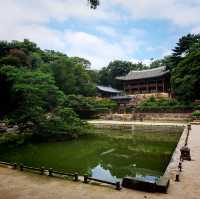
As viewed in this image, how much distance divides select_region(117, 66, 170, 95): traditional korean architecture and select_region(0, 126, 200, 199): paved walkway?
116 feet

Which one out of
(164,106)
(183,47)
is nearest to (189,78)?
(164,106)

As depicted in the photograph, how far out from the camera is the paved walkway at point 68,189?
19.8 feet

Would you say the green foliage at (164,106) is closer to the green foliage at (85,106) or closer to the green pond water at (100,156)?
the green foliage at (85,106)

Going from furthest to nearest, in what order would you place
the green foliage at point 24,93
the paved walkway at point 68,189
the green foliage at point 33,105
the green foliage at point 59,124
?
the green foliage at point 59,124 < the green foliage at point 24,93 < the green foliage at point 33,105 < the paved walkway at point 68,189

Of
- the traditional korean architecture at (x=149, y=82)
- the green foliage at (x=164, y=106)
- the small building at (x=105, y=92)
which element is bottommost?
the green foliage at (x=164, y=106)

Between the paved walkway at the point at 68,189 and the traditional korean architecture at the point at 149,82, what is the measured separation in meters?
35.4

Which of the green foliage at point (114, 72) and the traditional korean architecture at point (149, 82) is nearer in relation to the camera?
the traditional korean architecture at point (149, 82)

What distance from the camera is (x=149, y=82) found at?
44.3 m

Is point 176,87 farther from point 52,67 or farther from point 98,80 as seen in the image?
point 98,80

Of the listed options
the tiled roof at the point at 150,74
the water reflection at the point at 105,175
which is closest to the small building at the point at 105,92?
the tiled roof at the point at 150,74

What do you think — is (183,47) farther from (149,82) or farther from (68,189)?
(68,189)

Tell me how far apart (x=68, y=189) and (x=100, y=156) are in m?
6.42

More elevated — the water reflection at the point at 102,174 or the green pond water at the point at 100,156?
the green pond water at the point at 100,156

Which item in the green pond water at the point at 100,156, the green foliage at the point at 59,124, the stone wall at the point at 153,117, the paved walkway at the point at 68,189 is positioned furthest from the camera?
the stone wall at the point at 153,117
